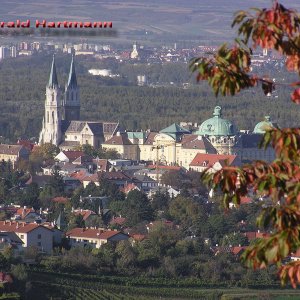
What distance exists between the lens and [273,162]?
5445mm

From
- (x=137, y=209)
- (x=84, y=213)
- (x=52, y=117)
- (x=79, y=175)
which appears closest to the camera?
(x=84, y=213)

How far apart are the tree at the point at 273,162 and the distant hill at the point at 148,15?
4878 inches

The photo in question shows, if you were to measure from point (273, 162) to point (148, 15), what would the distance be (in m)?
146

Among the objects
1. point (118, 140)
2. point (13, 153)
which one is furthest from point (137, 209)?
point (118, 140)

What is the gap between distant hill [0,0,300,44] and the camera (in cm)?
13688

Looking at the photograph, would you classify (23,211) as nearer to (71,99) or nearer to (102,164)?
(102,164)

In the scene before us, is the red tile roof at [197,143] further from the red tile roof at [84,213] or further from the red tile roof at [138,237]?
the red tile roof at [138,237]

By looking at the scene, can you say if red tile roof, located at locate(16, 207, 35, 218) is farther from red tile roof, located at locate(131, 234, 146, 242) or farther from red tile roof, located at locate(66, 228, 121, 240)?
red tile roof, located at locate(131, 234, 146, 242)

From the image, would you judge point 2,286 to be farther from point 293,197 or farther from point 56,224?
point 293,197

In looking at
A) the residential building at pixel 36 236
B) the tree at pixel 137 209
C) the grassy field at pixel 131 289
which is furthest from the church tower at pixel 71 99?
the grassy field at pixel 131 289

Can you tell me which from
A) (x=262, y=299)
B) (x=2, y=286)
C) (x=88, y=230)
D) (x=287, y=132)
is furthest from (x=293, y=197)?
(x=88, y=230)

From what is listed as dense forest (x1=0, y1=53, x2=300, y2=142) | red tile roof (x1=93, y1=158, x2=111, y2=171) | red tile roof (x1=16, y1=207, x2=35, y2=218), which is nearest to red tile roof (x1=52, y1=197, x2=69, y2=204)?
red tile roof (x1=16, y1=207, x2=35, y2=218)

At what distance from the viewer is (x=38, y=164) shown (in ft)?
176

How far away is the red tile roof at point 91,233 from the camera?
33062 millimetres
